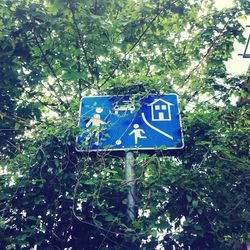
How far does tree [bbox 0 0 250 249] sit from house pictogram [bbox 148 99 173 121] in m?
0.22

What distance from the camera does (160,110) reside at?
7.84 feet

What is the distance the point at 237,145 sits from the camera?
114 inches

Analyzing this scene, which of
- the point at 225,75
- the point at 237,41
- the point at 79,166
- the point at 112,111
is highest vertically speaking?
the point at 237,41

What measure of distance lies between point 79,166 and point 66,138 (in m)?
0.25

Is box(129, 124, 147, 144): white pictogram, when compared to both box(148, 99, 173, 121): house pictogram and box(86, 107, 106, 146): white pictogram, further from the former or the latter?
box(86, 107, 106, 146): white pictogram

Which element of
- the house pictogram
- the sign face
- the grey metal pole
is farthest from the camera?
the house pictogram

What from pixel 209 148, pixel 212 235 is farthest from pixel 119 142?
pixel 212 235

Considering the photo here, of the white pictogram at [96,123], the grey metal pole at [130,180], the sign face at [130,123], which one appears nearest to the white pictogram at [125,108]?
the sign face at [130,123]

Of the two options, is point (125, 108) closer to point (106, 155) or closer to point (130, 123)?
point (130, 123)

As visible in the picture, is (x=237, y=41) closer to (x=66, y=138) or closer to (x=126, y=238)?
(x=66, y=138)

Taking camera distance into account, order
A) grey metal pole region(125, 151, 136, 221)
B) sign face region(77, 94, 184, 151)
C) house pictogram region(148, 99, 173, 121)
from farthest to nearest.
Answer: house pictogram region(148, 99, 173, 121)
sign face region(77, 94, 184, 151)
grey metal pole region(125, 151, 136, 221)

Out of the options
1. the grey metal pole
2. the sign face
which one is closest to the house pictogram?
the sign face

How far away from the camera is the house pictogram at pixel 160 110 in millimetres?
2319

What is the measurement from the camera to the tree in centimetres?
215
